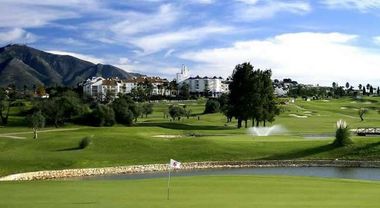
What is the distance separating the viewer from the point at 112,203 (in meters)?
22.6

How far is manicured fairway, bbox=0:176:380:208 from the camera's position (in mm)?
22641

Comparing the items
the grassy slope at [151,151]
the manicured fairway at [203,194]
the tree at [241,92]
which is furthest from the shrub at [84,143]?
the tree at [241,92]

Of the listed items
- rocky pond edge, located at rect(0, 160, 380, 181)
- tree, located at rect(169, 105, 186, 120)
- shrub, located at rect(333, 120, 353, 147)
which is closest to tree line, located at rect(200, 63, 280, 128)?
tree, located at rect(169, 105, 186, 120)

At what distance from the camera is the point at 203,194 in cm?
2669

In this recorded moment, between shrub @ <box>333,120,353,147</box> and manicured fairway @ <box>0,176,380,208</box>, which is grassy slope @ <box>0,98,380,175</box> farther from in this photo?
manicured fairway @ <box>0,176,380,208</box>

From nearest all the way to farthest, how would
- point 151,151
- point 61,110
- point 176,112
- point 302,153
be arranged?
point 302,153
point 151,151
point 61,110
point 176,112

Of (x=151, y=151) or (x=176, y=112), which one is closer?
(x=151, y=151)

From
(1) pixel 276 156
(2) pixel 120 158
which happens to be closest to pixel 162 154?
(2) pixel 120 158

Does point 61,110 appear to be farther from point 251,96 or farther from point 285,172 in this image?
point 285,172

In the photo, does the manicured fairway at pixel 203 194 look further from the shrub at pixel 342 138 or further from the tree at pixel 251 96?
the tree at pixel 251 96

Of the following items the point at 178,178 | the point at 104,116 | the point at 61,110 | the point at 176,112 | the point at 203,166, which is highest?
the point at 61,110

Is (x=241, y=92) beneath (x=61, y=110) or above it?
above

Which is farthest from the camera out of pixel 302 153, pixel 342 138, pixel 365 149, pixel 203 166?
pixel 342 138

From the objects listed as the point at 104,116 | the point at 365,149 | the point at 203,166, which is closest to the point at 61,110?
the point at 104,116
